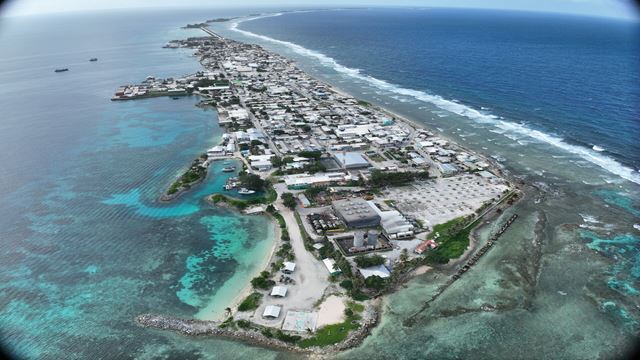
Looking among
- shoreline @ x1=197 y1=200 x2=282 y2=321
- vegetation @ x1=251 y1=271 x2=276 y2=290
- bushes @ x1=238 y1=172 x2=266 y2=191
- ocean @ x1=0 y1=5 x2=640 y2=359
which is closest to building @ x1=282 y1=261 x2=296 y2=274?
vegetation @ x1=251 y1=271 x2=276 y2=290

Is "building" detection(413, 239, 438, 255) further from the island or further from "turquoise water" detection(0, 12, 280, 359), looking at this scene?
"turquoise water" detection(0, 12, 280, 359)

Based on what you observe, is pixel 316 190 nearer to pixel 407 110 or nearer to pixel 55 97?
pixel 407 110

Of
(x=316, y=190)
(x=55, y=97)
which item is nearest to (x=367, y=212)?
(x=316, y=190)

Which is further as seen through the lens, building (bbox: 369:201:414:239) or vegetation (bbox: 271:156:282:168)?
vegetation (bbox: 271:156:282:168)

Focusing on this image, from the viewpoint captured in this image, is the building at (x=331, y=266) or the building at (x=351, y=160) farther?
the building at (x=351, y=160)

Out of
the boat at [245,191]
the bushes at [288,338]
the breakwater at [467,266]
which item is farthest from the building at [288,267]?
the boat at [245,191]

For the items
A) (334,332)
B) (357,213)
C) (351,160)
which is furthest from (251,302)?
(351,160)

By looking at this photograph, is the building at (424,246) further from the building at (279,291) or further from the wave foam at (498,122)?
the wave foam at (498,122)
